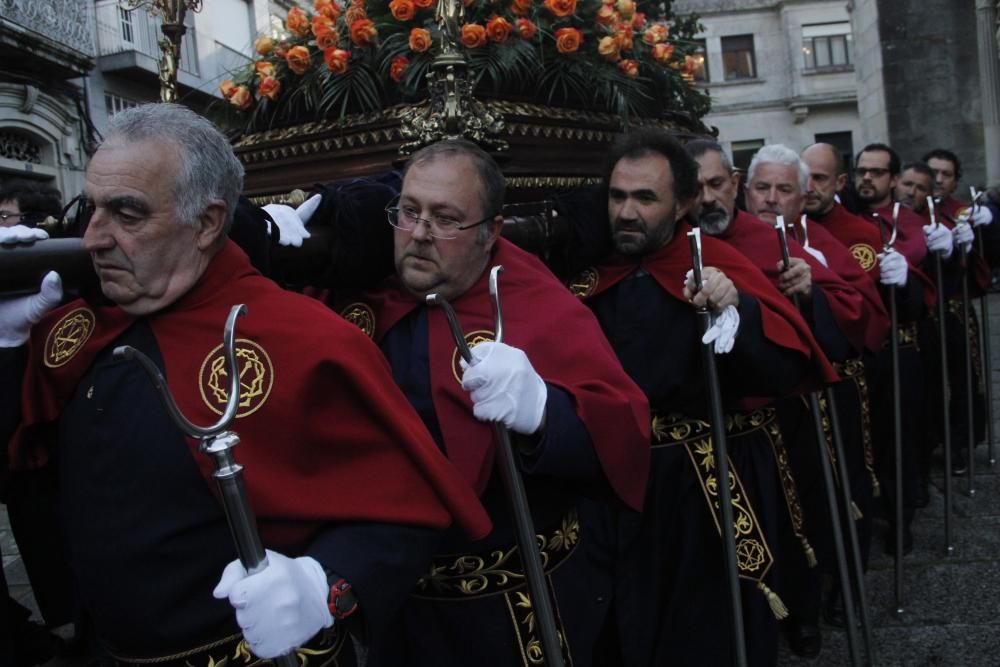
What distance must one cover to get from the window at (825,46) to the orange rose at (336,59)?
26623mm

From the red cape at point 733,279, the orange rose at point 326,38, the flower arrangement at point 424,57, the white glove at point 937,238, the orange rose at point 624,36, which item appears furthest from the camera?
the white glove at point 937,238

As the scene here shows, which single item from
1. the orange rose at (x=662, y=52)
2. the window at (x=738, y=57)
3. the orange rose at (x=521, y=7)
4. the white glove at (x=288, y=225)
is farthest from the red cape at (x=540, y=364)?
the window at (x=738, y=57)

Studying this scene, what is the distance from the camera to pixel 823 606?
404cm

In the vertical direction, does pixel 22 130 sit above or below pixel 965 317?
above

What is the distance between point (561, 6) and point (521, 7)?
0.14m

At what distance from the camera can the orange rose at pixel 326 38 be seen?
3467 mm

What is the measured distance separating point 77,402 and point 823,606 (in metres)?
3.33

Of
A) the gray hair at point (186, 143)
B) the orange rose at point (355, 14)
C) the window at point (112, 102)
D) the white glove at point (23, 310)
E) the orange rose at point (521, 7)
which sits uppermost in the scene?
the window at point (112, 102)

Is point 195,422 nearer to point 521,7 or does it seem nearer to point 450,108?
point 450,108

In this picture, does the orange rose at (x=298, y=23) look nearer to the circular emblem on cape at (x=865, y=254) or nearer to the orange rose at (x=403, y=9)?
the orange rose at (x=403, y=9)

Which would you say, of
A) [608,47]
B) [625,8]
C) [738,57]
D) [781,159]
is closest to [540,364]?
[608,47]

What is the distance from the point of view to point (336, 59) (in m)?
3.35

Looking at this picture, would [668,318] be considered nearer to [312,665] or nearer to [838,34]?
[312,665]

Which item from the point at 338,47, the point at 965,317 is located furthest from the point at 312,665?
the point at 965,317
